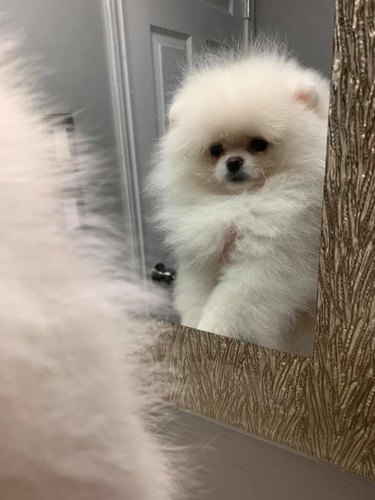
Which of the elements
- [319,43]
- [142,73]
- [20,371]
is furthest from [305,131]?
[20,371]

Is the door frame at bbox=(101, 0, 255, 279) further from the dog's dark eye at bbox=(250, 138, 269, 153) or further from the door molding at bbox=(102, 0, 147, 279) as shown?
the dog's dark eye at bbox=(250, 138, 269, 153)

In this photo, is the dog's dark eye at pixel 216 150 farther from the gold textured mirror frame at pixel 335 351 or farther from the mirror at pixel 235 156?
the gold textured mirror frame at pixel 335 351

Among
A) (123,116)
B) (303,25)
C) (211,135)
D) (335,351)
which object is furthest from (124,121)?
(335,351)

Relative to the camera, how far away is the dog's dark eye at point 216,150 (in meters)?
0.45

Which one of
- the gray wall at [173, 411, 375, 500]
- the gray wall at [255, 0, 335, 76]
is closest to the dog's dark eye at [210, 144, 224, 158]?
the gray wall at [255, 0, 335, 76]

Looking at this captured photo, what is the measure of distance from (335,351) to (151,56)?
364mm

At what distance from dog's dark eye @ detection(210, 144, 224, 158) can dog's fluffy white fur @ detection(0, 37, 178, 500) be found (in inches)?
8.2

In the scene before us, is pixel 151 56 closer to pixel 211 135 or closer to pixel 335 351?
pixel 211 135

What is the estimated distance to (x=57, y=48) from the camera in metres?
0.57

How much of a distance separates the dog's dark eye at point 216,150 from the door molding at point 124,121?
0.12m

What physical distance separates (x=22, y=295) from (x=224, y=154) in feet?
0.91

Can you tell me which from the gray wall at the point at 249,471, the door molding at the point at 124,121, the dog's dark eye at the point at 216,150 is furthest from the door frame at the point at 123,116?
the gray wall at the point at 249,471

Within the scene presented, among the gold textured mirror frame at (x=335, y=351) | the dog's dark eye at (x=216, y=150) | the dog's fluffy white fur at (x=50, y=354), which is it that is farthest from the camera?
the dog's dark eye at (x=216, y=150)

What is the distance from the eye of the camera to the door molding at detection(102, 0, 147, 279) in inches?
20.8
